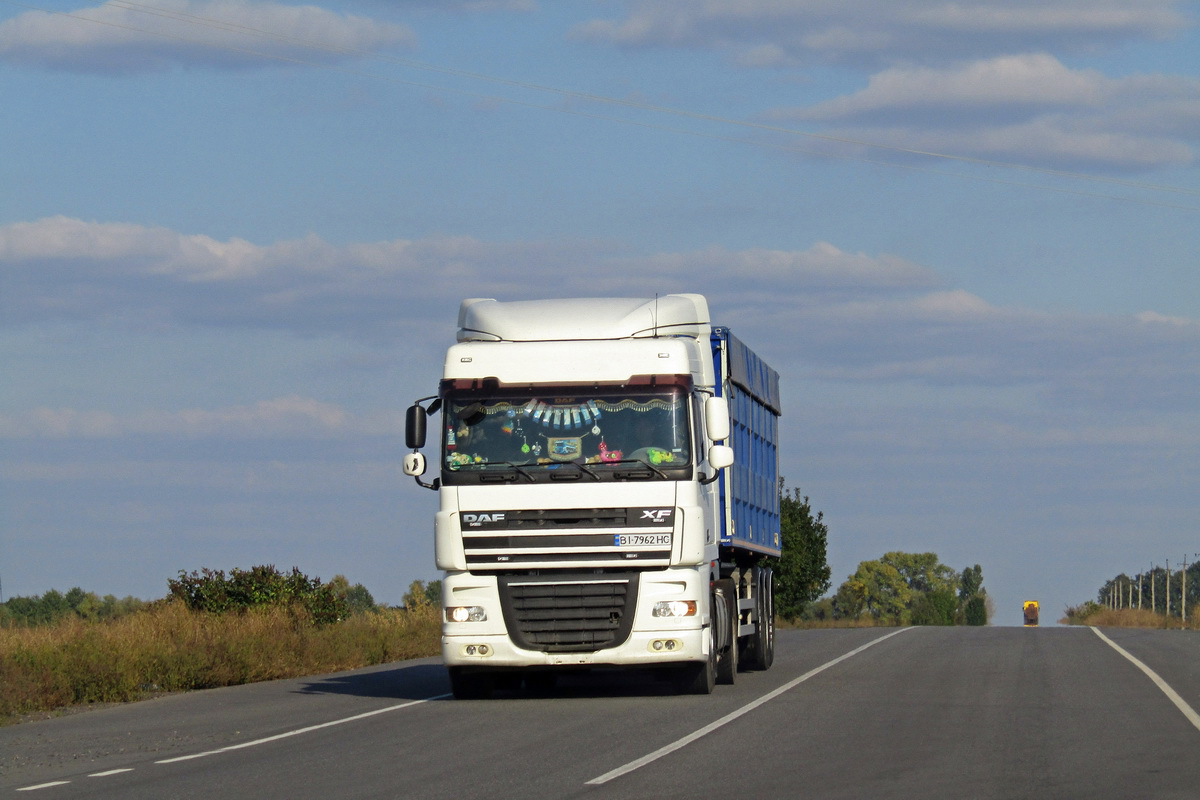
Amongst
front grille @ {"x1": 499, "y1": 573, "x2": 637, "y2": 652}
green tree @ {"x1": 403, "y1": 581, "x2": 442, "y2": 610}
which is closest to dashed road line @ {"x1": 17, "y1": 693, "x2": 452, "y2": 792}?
front grille @ {"x1": 499, "y1": 573, "x2": 637, "y2": 652}

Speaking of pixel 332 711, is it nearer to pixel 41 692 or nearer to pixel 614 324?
pixel 41 692

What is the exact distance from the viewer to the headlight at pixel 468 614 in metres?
15.9

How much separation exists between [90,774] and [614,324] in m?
7.68

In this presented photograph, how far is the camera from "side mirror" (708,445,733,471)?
1600 centimetres

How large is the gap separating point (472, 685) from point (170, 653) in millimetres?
5942

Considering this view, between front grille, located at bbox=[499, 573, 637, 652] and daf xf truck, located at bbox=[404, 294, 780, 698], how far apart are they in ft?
0.04

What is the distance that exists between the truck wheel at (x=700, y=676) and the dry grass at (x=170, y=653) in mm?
7218

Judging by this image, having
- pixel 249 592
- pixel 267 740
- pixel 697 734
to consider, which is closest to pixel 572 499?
pixel 697 734

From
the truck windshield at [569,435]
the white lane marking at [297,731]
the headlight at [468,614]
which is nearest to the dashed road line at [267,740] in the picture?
the white lane marking at [297,731]

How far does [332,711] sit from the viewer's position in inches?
658

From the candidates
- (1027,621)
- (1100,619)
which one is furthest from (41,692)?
(1027,621)

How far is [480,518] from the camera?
15758 mm

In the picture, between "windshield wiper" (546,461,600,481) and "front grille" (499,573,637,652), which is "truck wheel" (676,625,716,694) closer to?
"front grille" (499,573,637,652)

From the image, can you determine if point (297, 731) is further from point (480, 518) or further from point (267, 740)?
point (480, 518)
